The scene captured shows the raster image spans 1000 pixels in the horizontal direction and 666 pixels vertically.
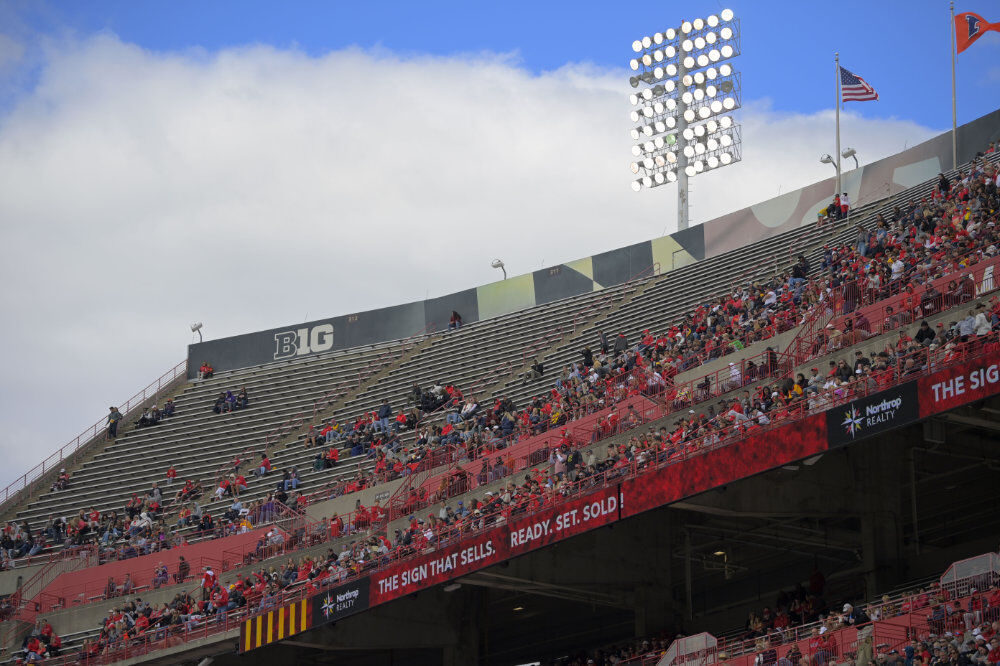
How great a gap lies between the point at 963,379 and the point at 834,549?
7.86m

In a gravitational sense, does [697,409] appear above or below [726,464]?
above

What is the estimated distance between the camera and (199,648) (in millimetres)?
30875

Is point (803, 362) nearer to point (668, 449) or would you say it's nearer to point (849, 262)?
point (668, 449)

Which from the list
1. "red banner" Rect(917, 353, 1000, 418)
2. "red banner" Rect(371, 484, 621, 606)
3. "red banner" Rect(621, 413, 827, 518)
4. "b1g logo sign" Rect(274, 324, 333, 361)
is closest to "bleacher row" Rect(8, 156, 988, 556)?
"b1g logo sign" Rect(274, 324, 333, 361)

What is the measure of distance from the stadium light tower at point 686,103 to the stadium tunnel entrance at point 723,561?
16822 millimetres

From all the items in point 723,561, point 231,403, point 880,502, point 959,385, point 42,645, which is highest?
point 231,403

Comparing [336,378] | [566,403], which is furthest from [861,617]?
[336,378]

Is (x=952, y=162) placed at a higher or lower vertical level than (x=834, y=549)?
higher

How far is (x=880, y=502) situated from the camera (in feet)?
82.8

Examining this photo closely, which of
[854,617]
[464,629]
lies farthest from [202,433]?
[854,617]

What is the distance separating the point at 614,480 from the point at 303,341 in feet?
81.8

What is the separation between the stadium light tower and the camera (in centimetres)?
4625

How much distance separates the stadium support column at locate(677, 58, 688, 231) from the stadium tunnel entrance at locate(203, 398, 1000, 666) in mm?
16152

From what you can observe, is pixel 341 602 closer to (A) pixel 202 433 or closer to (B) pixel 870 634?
(B) pixel 870 634
